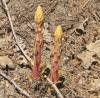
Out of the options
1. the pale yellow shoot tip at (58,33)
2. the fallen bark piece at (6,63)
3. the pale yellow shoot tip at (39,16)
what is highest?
the pale yellow shoot tip at (39,16)

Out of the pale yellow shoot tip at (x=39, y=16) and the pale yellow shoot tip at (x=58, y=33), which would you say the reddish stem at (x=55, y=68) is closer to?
the pale yellow shoot tip at (x=58, y=33)

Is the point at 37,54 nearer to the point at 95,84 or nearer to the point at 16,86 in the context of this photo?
the point at 16,86

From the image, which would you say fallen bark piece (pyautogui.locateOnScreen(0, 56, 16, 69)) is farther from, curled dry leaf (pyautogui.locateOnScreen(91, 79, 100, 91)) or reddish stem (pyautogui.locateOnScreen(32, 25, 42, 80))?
curled dry leaf (pyautogui.locateOnScreen(91, 79, 100, 91))

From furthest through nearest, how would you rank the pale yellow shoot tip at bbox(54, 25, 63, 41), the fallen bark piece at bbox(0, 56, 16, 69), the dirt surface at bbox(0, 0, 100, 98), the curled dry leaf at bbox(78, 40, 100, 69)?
1. the curled dry leaf at bbox(78, 40, 100, 69)
2. the fallen bark piece at bbox(0, 56, 16, 69)
3. the dirt surface at bbox(0, 0, 100, 98)
4. the pale yellow shoot tip at bbox(54, 25, 63, 41)

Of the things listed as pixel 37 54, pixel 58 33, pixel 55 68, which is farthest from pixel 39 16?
pixel 55 68

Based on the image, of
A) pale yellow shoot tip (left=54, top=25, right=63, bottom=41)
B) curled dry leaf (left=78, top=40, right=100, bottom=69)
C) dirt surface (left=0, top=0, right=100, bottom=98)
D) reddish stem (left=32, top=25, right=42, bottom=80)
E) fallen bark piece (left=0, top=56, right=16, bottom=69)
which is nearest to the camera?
pale yellow shoot tip (left=54, top=25, right=63, bottom=41)

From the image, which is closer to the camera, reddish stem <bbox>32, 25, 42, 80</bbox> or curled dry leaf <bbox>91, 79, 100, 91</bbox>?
reddish stem <bbox>32, 25, 42, 80</bbox>

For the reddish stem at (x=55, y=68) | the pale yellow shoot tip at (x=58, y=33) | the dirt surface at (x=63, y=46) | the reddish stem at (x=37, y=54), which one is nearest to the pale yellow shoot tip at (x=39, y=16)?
the reddish stem at (x=37, y=54)

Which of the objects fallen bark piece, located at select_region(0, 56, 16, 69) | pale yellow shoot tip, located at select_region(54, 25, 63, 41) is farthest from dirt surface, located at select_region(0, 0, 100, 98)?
pale yellow shoot tip, located at select_region(54, 25, 63, 41)

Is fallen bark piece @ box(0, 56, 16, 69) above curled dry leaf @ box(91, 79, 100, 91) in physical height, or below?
above
